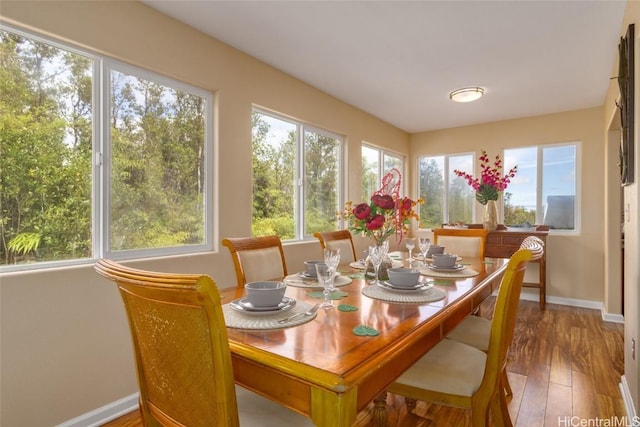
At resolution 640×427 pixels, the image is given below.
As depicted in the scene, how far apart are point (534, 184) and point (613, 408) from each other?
319 cm

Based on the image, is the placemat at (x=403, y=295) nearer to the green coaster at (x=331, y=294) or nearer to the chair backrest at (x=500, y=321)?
the green coaster at (x=331, y=294)

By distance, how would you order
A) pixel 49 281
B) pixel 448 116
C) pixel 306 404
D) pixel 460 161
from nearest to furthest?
pixel 306 404 → pixel 49 281 → pixel 448 116 → pixel 460 161

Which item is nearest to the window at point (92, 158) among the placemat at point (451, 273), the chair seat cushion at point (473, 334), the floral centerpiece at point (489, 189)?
the placemat at point (451, 273)

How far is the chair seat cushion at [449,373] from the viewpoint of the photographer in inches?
52.3

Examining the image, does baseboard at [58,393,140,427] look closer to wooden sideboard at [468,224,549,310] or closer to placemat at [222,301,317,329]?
placemat at [222,301,317,329]

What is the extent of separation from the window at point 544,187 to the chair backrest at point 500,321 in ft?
12.3

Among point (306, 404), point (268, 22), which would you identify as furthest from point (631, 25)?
point (306, 404)

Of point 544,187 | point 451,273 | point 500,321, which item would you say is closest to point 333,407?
point 500,321

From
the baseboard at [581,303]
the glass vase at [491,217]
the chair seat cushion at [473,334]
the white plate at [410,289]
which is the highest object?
the glass vase at [491,217]

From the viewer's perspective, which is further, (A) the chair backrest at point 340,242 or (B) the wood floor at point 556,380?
(A) the chair backrest at point 340,242

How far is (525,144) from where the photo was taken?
14.9 feet

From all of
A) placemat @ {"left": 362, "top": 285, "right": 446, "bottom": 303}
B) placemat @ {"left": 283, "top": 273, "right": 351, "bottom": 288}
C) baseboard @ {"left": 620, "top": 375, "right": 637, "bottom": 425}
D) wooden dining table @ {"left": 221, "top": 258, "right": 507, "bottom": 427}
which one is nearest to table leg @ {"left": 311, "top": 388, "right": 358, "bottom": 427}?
wooden dining table @ {"left": 221, "top": 258, "right": 507, "bottom": 427}

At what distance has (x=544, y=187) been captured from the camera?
4480mm

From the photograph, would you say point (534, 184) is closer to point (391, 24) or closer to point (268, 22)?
point (391, 24)
